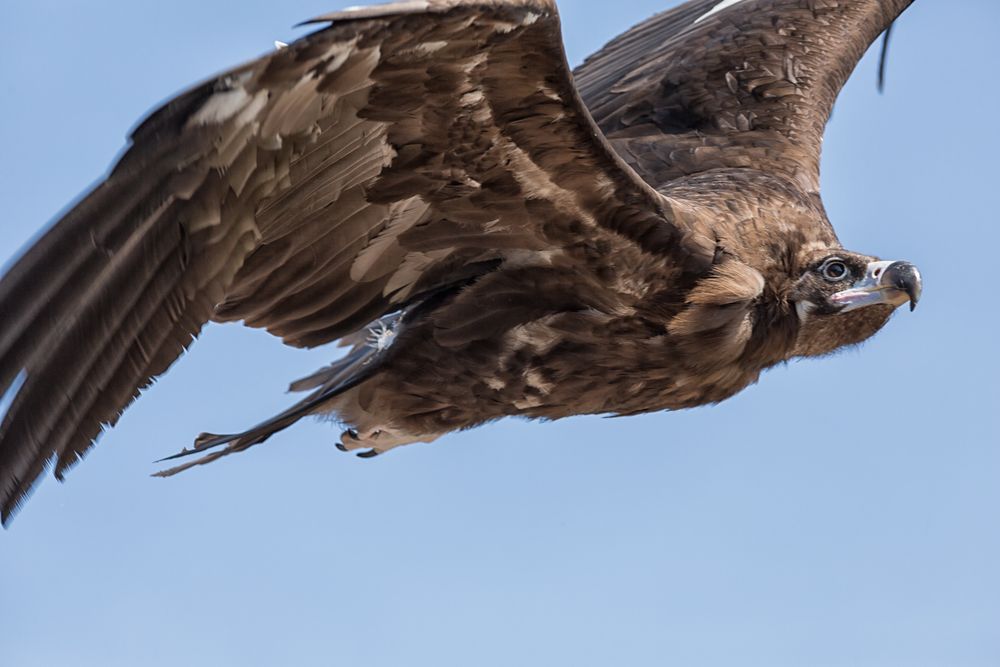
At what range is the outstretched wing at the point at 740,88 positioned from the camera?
678cm

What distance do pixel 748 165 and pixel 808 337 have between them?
94 centimetres

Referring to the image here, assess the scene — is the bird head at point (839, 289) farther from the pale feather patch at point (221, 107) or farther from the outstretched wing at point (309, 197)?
the pale feather patch at point (221, 107)

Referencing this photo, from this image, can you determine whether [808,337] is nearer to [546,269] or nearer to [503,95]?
[546,269]

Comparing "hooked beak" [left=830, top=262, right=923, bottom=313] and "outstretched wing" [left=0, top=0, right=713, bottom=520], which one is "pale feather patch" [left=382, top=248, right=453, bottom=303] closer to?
"outstretched wing" [left=0, top=0, right=713, bottom=520]

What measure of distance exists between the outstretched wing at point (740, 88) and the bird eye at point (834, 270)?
27.6 inches

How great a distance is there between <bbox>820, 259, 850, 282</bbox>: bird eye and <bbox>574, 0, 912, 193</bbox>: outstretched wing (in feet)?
2.30

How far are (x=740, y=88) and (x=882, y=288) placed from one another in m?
1.64

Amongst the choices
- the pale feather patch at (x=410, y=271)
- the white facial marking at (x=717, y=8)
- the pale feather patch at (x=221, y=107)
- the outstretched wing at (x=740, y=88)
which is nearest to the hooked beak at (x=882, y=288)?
the outstretched wing at (x=740, y=88)

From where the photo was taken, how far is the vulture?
Answer: 4523mm

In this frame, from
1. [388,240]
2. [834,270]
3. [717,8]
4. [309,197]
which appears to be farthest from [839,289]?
[717,8]

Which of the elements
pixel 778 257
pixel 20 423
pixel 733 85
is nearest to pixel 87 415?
pixel 20 423

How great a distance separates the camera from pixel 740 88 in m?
7.22

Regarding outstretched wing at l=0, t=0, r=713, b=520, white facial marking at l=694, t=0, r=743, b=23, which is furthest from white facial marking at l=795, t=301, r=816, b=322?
white facial marking at l=694, t=0, r=743, b=23

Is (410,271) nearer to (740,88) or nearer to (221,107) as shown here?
(221,107)
